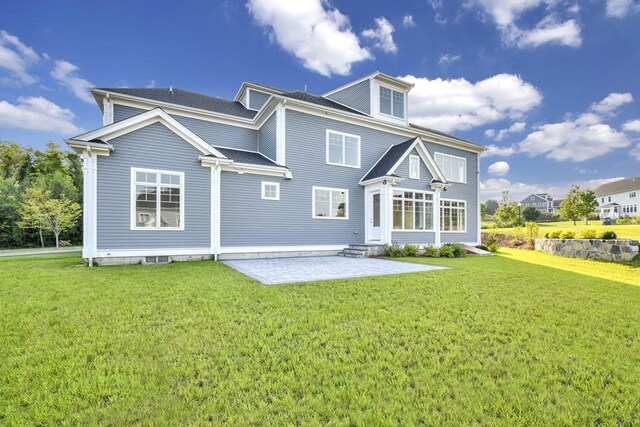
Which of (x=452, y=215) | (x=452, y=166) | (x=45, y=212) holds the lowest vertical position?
(x=452, y=215)

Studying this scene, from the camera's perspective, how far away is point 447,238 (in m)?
17.4

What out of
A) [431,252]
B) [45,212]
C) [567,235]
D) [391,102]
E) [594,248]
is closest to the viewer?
[431,252]

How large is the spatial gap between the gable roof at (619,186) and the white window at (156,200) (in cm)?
7580

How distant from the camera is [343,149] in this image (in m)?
14.8

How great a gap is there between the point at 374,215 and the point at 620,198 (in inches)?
2768

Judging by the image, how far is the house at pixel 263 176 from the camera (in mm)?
10062

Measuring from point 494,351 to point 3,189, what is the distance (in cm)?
3872

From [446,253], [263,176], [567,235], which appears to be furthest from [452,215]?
[263,176]

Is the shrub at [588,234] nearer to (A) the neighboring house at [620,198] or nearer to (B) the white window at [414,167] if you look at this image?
(B) the white window at [414,167]

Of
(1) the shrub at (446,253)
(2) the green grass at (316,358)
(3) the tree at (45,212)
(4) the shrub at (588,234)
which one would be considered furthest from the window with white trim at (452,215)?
(3) the tree at (45,212)

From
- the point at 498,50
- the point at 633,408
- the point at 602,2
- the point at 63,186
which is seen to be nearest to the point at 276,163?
the point at 633,408

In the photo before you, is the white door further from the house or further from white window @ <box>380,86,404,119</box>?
white window @ <box>380,86,404,119</box>

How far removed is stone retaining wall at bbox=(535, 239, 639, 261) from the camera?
13.5 meters

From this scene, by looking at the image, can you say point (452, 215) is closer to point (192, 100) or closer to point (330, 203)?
point (330, 203)
